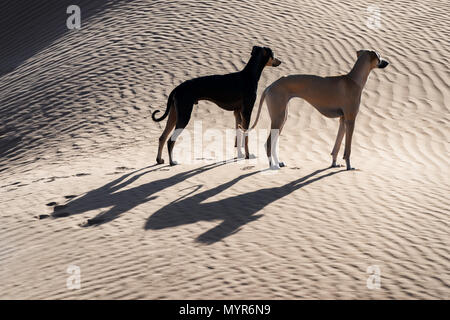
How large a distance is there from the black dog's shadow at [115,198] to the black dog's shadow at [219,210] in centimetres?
54

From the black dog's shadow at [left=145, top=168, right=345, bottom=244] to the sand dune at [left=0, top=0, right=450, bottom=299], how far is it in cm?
3

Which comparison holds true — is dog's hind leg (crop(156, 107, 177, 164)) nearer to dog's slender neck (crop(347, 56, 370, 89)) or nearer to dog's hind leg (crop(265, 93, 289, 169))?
dog's hind leg (crop(265, 93, 289, 169))

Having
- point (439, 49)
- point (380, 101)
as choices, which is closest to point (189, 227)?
point (380, 101)

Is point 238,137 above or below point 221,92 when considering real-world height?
below

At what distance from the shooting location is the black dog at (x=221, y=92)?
29.6 feet

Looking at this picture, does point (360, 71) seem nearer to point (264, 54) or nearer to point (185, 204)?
point (264, 54)

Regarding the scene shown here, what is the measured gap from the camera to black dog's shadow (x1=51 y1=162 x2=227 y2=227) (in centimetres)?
747

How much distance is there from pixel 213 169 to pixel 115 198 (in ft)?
6.02

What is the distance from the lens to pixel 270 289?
532cm

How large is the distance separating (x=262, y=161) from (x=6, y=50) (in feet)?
38.7

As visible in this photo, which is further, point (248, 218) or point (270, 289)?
point (248, 218)

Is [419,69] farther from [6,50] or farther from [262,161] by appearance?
[6,50]

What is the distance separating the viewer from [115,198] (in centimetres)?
798

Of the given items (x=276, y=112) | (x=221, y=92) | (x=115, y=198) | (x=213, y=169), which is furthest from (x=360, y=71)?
(x=115, y=198)
